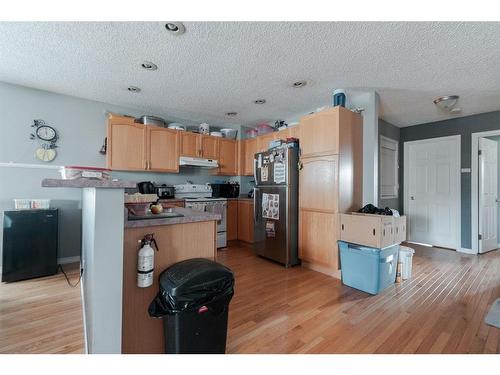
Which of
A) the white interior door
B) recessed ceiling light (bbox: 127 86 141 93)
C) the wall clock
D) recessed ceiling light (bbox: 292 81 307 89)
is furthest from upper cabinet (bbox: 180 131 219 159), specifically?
the white interior door

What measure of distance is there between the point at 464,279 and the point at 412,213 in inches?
79.3

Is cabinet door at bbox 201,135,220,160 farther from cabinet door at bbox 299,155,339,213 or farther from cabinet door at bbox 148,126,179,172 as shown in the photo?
cabinet door at bbox 299,155,339,213

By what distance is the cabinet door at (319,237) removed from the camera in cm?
277

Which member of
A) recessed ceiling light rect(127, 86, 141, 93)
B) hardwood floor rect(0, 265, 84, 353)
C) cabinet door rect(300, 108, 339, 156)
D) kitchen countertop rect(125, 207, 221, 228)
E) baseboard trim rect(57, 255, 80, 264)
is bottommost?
hardwood floor rect(0, 265, 84, 353)

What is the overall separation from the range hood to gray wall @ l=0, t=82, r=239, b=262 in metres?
0.88

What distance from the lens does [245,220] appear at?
4273mm

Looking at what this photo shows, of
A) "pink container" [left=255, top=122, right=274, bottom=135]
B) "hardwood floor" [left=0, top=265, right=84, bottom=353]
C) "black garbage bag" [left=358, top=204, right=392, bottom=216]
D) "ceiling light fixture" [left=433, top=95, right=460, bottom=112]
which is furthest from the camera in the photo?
"pink container" [left=255, top=122, right=274, bottom=135]

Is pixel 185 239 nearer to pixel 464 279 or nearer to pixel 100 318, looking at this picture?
pixel 100 318

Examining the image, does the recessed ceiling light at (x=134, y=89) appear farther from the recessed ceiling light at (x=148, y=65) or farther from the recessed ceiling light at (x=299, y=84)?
the recessed ceiling light at (x=299, y=84)

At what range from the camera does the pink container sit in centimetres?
433

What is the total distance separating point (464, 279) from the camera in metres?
2.74

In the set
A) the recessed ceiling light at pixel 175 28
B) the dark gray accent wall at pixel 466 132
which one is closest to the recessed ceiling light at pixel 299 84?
the recessed ceiling light at pixel 175 28

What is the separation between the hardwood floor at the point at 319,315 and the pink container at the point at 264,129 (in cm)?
251

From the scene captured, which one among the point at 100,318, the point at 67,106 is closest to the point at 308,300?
the point at 100,318
